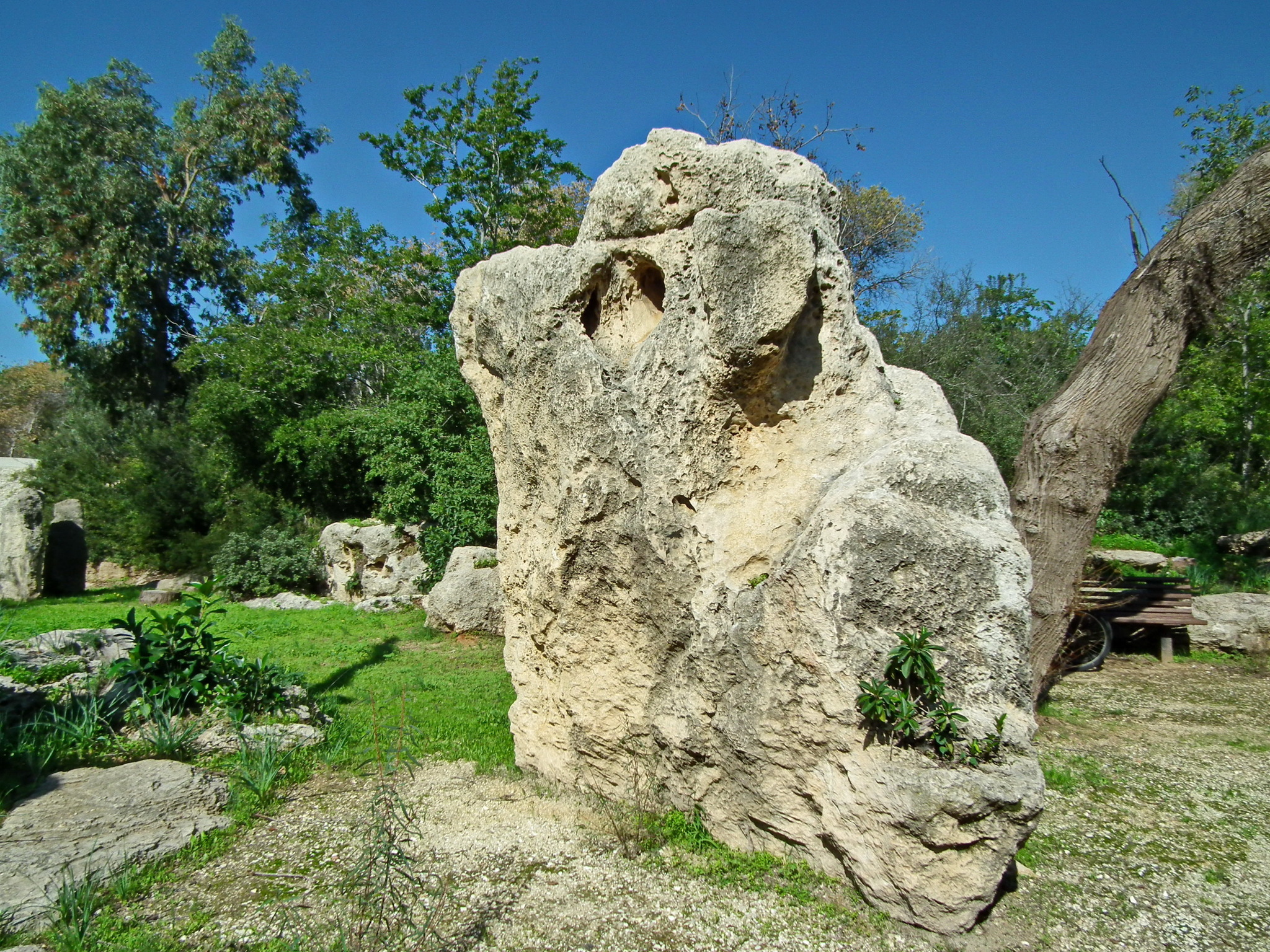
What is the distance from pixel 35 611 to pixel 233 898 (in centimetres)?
1165

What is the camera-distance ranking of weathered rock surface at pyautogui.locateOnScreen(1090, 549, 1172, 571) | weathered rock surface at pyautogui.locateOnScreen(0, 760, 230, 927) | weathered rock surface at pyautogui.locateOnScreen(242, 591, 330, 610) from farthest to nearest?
weathered rock surface at pyautogui.locateOnScreen(242, 591, 330, 610), weathered rock surface at pyautogui.locateOnScreen(1090, 549, 1172, 571), weathered rock surface at pyautogui.locateOnScreen(0, 760, 230, 927)

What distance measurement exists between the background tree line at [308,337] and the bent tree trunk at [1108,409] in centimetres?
755

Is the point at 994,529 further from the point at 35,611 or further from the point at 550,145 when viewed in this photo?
the point at 550,145

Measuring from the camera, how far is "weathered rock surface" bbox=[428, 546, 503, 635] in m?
10.6

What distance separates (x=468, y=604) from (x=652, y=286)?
6.63 metres

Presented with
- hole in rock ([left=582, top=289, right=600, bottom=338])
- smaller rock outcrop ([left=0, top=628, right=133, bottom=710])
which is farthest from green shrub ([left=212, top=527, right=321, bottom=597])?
hole in rock ([left=582, top=289, right=600, bottom=338])

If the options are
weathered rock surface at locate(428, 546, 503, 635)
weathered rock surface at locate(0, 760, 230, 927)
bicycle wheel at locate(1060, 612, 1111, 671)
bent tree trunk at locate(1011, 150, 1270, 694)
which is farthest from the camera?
weathered rock surface at locate(428, 546, 503, 635)

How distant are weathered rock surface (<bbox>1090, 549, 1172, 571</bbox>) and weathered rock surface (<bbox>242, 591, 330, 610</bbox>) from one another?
12.3 metres

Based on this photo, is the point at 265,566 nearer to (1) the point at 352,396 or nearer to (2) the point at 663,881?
(1) the point at 352,396

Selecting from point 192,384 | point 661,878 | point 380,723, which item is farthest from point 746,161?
point 192,384

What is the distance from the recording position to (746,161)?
4.76 m

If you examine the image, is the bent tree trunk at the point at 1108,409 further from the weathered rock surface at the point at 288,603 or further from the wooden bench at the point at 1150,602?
the weathered rock surface at the point at 288,603

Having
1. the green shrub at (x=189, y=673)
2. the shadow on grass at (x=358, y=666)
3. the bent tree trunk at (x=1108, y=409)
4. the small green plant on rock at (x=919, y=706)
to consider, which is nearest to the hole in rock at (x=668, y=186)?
the small green plant on rock at (x=919, y=706)

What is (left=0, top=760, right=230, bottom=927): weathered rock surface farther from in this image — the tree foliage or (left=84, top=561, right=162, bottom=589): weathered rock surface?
the tree foliage
